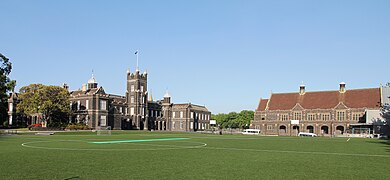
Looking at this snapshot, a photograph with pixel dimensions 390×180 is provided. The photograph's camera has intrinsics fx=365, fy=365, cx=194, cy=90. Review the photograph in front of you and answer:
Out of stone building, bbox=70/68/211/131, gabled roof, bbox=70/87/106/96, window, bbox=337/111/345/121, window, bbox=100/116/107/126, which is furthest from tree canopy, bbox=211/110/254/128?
gabled roof, bbox=70/87/106/96

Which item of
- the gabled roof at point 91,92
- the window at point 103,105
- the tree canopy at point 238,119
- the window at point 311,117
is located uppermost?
the gabled roof at point 91,92

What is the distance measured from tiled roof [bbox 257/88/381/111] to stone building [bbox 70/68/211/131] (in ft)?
82.9

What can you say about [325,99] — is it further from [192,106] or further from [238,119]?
[238,119]

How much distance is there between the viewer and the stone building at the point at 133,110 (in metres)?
81.8

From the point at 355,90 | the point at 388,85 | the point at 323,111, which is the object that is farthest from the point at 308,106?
the point at 388,85

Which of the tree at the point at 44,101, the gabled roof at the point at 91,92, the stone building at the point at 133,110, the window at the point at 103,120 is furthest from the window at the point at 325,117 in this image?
the tree at the point at 44,101

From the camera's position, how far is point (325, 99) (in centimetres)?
8638

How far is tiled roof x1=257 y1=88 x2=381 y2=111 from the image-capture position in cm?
7904

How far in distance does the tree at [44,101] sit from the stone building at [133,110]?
6.07m

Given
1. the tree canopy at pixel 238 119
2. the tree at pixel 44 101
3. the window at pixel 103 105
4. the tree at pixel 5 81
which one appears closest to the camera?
the tree at pixel 5 81

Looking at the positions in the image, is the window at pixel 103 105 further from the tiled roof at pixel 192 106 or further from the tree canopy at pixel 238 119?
the tree canopy at pixel 238 119

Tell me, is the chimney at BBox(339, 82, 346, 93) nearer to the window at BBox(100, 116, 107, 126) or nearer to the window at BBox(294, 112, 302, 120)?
the window at BBox(294, 112, 302, 120)

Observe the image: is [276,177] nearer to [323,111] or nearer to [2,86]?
[2,86]

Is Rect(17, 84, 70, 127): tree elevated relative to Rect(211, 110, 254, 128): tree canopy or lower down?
elevated
